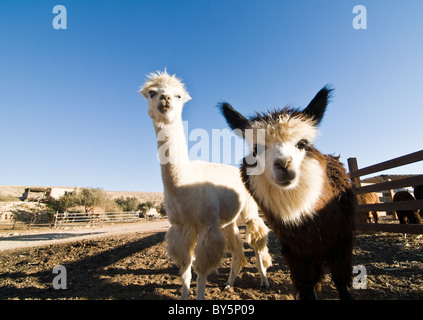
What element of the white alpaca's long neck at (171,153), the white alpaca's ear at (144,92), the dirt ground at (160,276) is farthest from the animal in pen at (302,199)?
the white alpaca's ear at (144,92)

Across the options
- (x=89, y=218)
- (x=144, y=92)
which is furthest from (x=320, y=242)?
(x=89, y=218)

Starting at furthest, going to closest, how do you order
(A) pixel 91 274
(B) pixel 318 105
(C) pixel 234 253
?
(A) pixel 91 274
(C) pixel 234 253
(B) pixel 318 105

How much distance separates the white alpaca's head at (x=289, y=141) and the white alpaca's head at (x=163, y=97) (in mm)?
1278

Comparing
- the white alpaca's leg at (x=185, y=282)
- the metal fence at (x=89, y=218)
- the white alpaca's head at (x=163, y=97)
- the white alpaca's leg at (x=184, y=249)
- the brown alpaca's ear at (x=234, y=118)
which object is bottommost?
the metal fence at (x=89, y=218)

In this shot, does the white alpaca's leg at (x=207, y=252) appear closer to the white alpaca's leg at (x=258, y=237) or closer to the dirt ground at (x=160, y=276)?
the dirt ground at (x=160, y=276)

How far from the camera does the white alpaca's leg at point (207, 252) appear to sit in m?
3.07

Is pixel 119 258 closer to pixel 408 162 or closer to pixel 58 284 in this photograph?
pixel 58 284

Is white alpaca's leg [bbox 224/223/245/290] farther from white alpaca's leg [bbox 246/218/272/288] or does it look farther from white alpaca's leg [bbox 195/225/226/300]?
white alpaca's leg [bbox 195/225/226/300]

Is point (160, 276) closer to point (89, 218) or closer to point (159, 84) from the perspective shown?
point (159, 84)

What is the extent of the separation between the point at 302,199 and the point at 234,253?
2.57 metres

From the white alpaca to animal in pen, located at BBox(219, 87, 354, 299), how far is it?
920 millimetres

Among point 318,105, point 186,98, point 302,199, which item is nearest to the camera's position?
point 302,199

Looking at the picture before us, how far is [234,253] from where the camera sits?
441 centimetres
